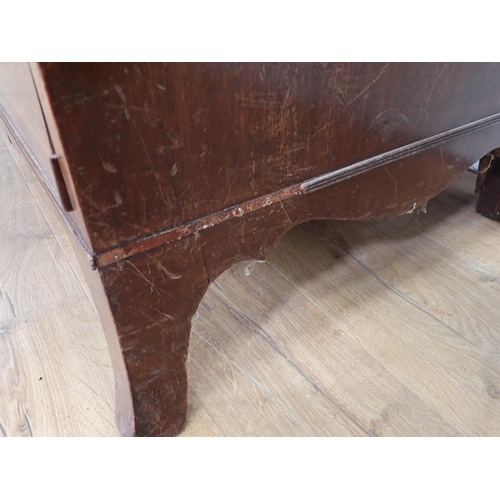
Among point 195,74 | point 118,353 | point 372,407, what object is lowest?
point 372,407

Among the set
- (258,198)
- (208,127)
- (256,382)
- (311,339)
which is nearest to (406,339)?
(311,339)

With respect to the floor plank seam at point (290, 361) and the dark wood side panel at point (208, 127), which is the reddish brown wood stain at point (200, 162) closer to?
the dark wood side panel at point (208, 127)

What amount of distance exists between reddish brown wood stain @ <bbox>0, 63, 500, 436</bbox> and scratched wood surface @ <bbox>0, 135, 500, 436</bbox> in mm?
118

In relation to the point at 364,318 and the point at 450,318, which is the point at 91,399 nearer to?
the point at 364,318

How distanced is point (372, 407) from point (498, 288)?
36 cm

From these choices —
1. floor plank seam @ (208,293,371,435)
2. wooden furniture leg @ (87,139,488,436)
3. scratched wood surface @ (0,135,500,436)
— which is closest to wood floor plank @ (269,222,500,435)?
scratched wood surface @ (0,135,500,436)

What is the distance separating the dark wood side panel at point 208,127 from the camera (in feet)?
1.27

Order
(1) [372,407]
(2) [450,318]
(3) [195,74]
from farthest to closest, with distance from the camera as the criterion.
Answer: (2) [450,318]
(1) [372,407]
(3) [195,74]

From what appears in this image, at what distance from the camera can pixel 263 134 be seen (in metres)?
0.50

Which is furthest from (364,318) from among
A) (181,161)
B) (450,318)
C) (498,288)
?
(181,161)

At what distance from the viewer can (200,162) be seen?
0.46 metres

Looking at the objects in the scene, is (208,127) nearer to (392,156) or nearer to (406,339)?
(392,156)

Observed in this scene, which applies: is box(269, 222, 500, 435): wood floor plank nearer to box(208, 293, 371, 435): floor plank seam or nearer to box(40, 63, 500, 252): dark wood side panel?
box(208, 293, 371, 435): floor plank seam

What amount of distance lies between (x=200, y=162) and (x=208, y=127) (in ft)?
0.11
